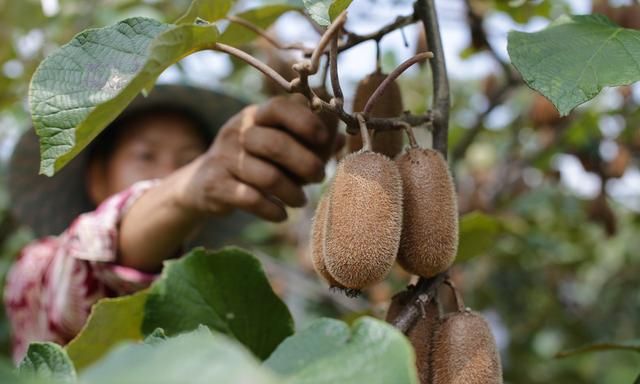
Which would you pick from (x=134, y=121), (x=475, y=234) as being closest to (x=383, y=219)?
(x=475, y=234)

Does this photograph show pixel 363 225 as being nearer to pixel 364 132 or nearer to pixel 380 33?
pixel 364 132

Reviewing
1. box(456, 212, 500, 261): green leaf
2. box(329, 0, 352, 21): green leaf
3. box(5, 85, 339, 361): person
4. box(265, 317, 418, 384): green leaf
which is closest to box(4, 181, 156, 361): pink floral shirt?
box(5, 85, 339, 361): person

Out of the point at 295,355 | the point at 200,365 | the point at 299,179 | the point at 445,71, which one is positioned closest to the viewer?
the point at 200,365

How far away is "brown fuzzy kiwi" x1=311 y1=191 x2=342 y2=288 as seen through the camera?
0.84 meters

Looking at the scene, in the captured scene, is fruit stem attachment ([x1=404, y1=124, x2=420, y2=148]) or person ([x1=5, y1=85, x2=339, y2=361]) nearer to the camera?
fruit stem attachment ([x1=404, y1=124, x2=420, y2=148])

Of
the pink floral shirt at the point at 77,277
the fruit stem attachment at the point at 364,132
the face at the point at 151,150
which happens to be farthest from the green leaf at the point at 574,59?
the face at the point at 151,150

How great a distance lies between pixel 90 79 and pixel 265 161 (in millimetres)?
448

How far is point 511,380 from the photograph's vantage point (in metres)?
3.16

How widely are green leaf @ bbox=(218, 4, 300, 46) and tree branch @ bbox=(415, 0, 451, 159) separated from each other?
300 millimetres

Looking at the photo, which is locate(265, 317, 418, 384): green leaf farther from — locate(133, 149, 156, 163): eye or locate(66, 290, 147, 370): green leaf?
locate(133, 149, 156, 163): eye

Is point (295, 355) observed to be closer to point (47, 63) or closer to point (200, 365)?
point (200, 365)

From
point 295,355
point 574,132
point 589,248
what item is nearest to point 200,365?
point 295,355

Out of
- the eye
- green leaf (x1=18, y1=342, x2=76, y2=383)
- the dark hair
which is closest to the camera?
green leaf (x1=18, y1=342, x2=76, y2=383)

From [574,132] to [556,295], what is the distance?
3.11 ft
